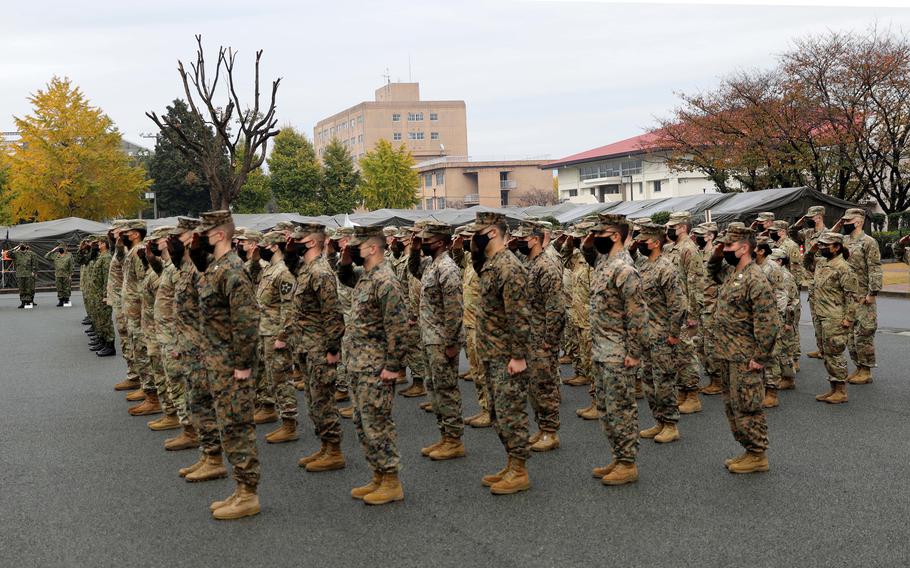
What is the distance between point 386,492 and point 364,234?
1994mm

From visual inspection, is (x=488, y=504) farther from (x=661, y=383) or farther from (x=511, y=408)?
(x=661, y=383)

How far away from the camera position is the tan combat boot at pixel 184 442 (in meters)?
7.45

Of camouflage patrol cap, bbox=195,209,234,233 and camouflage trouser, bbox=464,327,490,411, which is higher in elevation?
camouflage patrol cap, bbox=195,209,234,233

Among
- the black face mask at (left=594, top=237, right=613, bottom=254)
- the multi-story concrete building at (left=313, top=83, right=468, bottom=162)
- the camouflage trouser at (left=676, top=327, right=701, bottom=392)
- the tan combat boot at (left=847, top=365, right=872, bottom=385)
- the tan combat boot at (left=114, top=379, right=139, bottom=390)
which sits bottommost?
the tan combat boot at (left=847, top=365, right=872, bottom=385)

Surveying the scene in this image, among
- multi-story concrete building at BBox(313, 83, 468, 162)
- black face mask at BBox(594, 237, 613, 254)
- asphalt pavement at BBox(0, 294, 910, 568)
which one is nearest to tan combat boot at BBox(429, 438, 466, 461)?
asphalt pavement at BBox(0, 294, 910, 568)

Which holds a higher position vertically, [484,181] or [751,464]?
[484,181]

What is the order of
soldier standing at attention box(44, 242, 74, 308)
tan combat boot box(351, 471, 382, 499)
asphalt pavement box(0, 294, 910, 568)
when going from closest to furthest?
1. asphalt pavement box(0, 294, 910, 568)
2. tan combat boot box(351, 471, 382, 499)
3. soldier standing at attention box(44, 242, 74, 308)

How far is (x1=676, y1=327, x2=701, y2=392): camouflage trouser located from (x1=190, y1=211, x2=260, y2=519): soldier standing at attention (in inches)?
191

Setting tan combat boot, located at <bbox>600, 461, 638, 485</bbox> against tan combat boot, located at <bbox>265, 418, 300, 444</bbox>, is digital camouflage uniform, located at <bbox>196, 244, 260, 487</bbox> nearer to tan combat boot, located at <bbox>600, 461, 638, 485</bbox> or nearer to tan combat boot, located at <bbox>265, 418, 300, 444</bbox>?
tan combat boot, located at <bbox>265, 418, 300, 444</bbox>

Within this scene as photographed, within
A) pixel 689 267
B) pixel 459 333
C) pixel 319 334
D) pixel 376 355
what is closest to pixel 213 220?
pixel 319 334

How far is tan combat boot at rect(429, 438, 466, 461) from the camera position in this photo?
6.94m

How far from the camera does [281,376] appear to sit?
7.91 metres

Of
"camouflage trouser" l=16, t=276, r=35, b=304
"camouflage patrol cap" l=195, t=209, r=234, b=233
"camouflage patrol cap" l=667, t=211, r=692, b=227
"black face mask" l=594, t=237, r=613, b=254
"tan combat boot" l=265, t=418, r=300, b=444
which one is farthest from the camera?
"camouflage trouser" l=16, t=276, r=35, b=304

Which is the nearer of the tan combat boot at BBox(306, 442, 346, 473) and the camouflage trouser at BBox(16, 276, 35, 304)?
the tan combat boot at BBox(306, 442, 346, 473)
